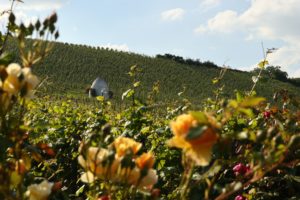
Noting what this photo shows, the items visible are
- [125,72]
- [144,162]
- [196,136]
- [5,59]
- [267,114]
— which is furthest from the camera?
[125,72]

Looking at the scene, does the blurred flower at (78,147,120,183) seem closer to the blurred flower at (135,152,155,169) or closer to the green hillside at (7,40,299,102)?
the blurred flower at (135,152,155,169)

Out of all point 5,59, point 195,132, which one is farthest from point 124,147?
point 5,59

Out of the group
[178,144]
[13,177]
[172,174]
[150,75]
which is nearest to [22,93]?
[13,177]

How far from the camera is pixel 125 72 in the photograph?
1399 inches

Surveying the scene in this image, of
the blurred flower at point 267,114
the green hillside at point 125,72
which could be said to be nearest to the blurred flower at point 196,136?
the blurred flower at point 267,114

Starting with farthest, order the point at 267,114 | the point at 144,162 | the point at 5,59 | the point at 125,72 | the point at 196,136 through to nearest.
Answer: the point at 125,72
the point at 267,114
the point at 5,59
the point at 144,162
the point at 196,136

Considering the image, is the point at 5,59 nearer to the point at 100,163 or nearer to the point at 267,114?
the point at 100,163

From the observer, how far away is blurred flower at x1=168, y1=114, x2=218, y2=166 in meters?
1.01

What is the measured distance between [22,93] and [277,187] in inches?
87.5

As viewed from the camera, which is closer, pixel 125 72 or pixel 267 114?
pixel 267 114

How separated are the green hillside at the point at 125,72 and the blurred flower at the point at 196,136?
27411 millimetres

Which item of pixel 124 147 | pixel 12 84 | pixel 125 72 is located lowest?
pixel 124 147

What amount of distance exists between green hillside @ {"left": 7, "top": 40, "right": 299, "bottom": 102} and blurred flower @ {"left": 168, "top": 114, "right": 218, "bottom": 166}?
27411 mm

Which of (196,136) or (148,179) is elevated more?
(196,136)
